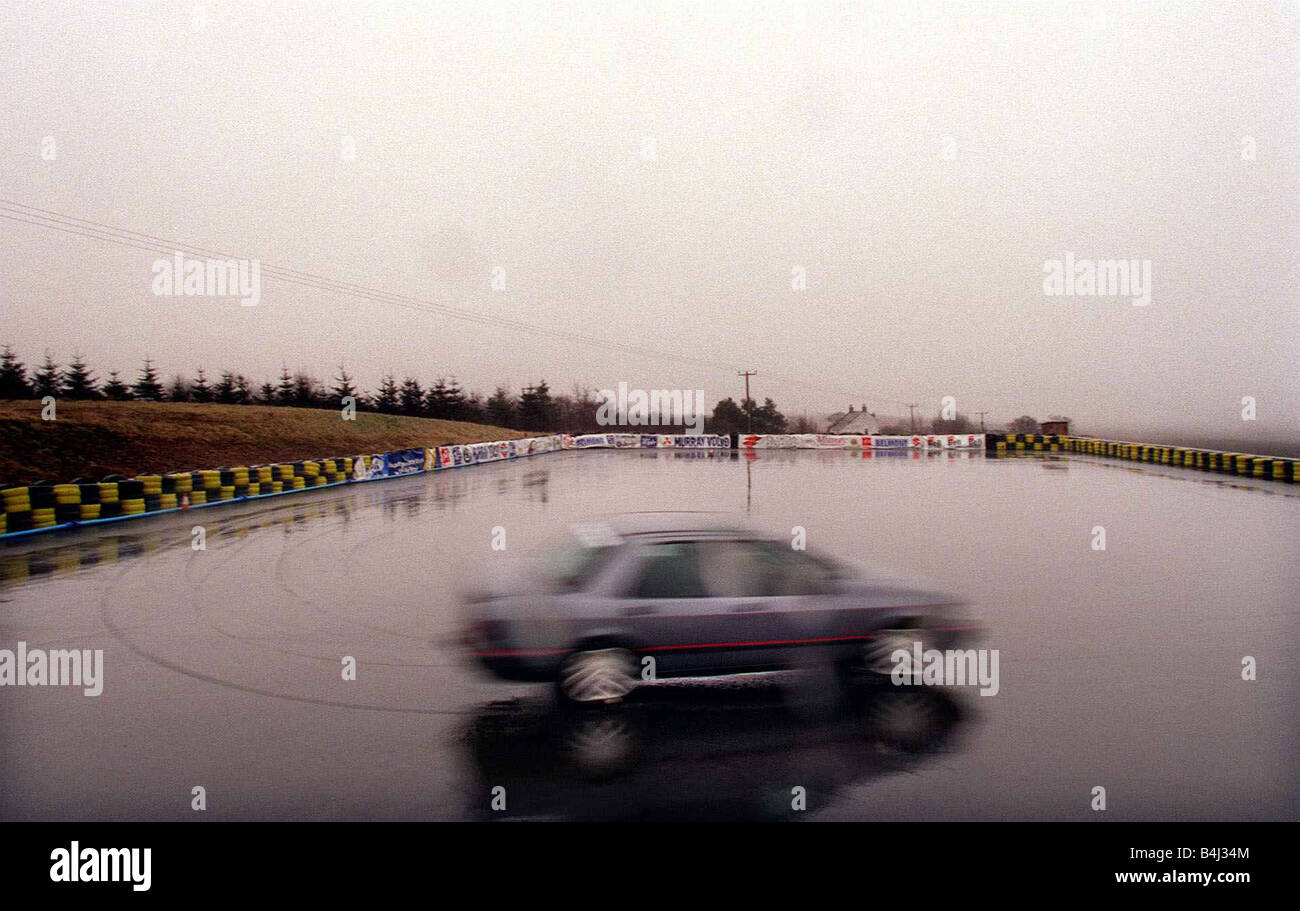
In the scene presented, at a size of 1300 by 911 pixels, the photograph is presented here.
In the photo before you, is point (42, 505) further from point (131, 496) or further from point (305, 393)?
point (305, 393)

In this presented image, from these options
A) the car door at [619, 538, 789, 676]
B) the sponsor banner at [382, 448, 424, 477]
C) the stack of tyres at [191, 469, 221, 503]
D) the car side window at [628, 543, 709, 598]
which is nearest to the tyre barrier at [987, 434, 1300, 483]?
the car door at [619, 538, 789, 676]

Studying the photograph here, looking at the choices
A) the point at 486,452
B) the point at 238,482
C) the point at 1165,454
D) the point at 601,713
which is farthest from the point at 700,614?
the point at 1165,454

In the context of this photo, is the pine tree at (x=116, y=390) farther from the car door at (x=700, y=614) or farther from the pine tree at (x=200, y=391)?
the car door at (x=700, y=614)

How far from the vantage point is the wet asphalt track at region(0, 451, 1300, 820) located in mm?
4691

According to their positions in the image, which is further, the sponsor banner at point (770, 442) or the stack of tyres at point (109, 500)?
the sponsor banner at point (770, 442)

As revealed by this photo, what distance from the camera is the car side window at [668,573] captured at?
6.04 metres

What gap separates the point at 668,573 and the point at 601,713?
118 cm

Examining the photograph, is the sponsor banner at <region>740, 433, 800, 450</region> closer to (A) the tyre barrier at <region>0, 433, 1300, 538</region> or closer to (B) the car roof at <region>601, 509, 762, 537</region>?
(A) the tyre barrier at <region>0, 433, 1300, 538</region>

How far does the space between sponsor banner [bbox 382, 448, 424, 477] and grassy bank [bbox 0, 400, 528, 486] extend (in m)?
14.7

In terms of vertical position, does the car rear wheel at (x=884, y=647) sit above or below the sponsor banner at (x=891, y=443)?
below

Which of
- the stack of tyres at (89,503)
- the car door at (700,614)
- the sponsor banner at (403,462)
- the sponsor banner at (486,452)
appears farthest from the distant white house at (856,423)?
the car door at (700,614)

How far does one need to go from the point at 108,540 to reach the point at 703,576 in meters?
14.3

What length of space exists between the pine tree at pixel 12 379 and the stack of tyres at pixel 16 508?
4634cm
